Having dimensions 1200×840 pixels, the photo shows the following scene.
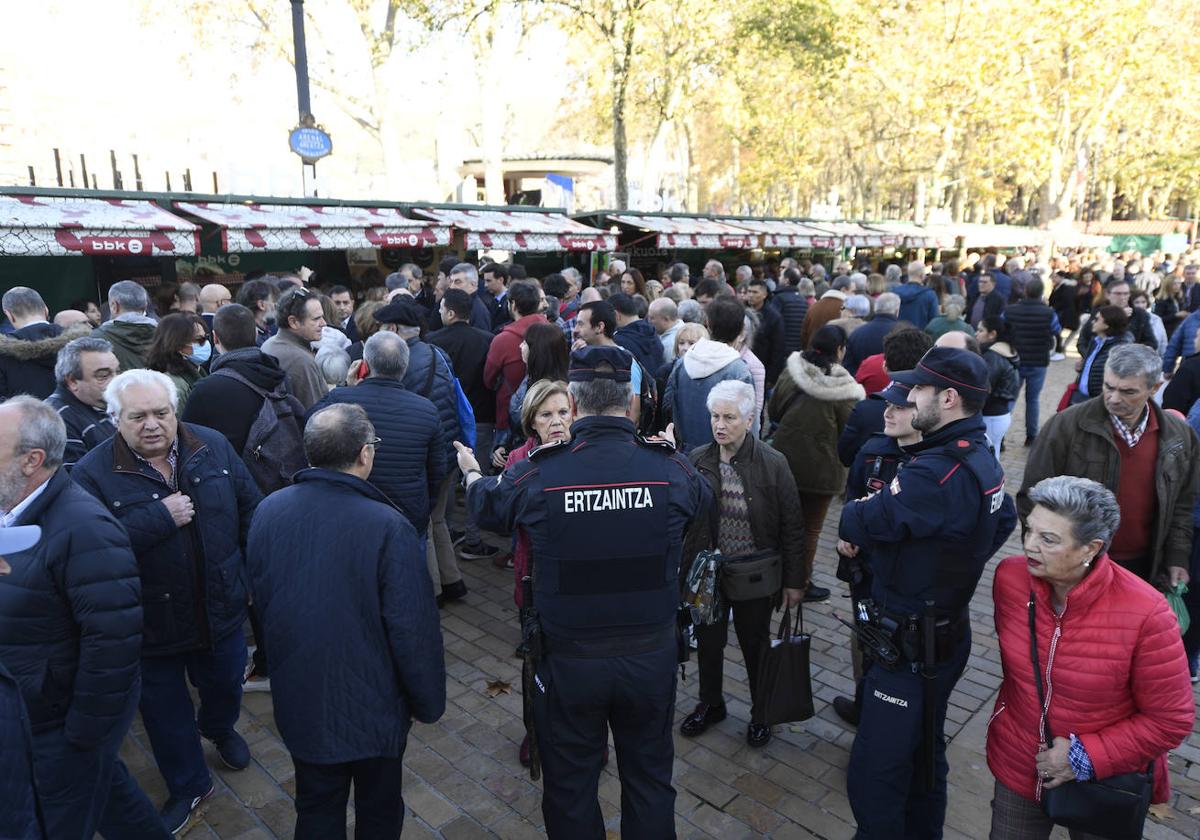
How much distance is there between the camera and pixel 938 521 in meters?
2.67

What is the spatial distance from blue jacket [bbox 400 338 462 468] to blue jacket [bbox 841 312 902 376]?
374 centimetres

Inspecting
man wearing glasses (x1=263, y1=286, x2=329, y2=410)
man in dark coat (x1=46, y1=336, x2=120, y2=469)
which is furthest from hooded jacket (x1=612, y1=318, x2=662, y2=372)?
man in dark coat (x1=46, y1=336, x2=120, y2=469)

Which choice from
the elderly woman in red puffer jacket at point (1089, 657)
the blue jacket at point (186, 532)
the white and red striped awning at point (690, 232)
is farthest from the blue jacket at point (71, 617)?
the white and red striped awning at point (690, 232)

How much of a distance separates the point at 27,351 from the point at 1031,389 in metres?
9.70

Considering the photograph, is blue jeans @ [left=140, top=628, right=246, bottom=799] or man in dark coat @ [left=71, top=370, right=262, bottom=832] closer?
man in dark coat @ [left=71, top=370, right=262, bottom=832]

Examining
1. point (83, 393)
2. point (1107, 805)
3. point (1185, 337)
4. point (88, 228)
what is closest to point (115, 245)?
point (88, 228)

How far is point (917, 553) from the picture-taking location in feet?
9.09

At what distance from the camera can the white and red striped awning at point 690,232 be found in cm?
1517

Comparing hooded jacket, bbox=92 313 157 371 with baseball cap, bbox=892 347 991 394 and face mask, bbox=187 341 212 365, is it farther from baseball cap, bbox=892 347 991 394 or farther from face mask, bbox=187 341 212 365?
baseball cap, bbox=892 347 991 394

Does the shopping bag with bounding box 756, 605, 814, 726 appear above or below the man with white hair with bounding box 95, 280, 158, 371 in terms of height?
below

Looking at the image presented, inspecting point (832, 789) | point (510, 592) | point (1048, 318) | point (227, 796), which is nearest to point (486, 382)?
point (510, 592)

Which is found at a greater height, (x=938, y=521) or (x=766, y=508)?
(x=938, y=521)

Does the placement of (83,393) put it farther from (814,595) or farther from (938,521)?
(814,595)

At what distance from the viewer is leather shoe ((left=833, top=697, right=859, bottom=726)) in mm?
4012
